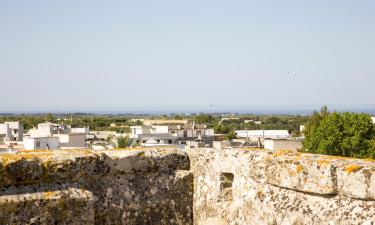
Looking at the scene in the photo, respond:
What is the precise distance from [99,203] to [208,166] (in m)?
1.13

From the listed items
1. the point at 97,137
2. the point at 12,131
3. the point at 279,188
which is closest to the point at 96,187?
the point at 279,188

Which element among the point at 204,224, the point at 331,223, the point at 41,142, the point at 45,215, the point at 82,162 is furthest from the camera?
the point at 41,142

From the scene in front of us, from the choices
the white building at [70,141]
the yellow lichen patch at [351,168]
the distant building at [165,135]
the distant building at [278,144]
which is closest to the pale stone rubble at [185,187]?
the yellow lichen patch at [351,168]

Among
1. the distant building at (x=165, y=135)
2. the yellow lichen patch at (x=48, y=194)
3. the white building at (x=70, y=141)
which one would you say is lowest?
the distant building at (x=165, y=135)

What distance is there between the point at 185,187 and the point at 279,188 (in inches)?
47.1

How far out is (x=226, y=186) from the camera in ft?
16.5

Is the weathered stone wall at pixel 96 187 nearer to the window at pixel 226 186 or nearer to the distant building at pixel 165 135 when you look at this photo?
the window at pixel 226 186

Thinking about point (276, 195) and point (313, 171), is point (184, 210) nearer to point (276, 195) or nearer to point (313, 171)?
point (276, 195)

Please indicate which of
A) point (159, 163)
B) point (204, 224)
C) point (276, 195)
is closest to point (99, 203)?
point (159, 163)

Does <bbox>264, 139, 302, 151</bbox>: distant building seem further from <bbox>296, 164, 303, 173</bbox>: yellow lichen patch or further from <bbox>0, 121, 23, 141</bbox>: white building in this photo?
<bbox>296, 164, 303, 173</bbox>: yellow lichen patch

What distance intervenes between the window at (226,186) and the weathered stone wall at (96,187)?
1.37 ft

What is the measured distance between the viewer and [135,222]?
4922 mm

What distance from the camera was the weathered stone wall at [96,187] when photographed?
4.24 metres

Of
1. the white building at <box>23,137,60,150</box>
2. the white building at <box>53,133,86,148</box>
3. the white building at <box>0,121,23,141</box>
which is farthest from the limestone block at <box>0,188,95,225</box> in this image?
the white building at <box>0,121,23,141</box>
